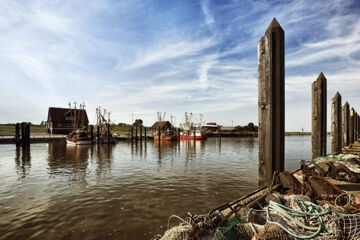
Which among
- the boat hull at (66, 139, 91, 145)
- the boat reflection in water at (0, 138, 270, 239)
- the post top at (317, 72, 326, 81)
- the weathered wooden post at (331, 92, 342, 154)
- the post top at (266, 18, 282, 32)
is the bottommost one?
the boat hull at (66, 139, 91, 145)

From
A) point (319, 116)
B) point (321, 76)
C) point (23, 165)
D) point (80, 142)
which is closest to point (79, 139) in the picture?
point (80, 142)

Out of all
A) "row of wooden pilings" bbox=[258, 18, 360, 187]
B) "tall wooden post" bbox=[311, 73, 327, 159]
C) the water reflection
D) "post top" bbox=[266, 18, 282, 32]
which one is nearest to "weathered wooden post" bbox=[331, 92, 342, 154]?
"tall wooden post" bbox=[311, 73, 327, 159]

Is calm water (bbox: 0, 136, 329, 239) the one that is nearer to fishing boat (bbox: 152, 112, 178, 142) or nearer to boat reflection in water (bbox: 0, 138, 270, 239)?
boat reflection in water (bbox: 0, 138, 270, 239)

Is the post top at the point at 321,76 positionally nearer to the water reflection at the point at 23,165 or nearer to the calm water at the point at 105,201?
the calm water at the point at 105,201

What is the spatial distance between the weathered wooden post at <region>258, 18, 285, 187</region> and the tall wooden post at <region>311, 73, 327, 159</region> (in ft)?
18.6

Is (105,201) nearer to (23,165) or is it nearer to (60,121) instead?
(23,165)

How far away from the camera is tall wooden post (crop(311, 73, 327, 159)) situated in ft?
29.7

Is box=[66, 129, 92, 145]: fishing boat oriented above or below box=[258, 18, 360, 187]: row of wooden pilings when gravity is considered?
below

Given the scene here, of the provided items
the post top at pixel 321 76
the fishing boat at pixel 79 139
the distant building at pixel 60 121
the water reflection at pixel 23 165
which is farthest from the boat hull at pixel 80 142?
the post top at pixel 321 76

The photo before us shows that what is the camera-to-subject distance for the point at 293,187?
406 centimetres

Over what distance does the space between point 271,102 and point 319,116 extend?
6287mm

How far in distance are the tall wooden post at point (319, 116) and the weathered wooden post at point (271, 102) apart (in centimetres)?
567

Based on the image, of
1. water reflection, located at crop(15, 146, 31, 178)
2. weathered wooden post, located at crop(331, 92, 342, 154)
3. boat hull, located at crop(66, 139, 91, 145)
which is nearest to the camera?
weathered wooden post, located at crop(331, 92, 342, 154)

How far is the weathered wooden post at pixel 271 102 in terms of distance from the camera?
15.4 feet
